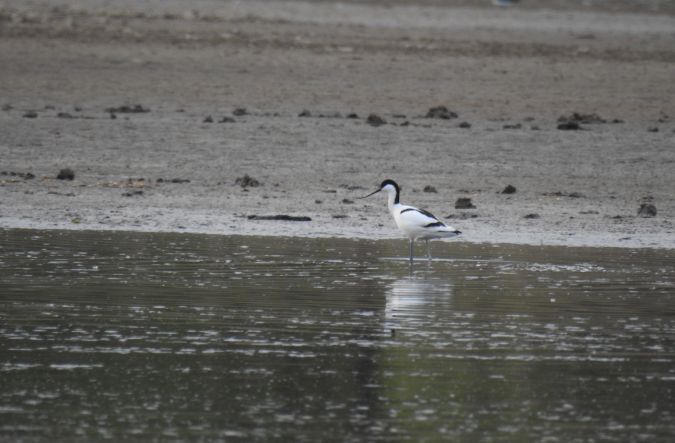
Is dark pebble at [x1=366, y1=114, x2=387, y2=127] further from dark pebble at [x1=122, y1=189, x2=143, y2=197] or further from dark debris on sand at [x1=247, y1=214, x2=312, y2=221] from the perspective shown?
dark debris on sand at [x1=247, y1=214, x2=312, y2=221]

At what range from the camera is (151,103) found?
73.7 ft

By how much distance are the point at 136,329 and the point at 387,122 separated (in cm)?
1191

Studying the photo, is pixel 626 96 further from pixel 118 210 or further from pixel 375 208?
pixel 118 210

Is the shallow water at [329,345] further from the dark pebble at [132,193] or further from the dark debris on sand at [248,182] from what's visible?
the dark debris on sand at [248,182]

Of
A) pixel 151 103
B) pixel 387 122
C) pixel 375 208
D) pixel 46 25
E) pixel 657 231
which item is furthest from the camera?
pixel 46 25

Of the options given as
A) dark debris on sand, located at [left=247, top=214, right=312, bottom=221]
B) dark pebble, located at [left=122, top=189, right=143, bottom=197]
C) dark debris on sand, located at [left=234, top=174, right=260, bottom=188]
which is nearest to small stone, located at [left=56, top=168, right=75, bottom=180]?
dark pebble, located at [left=122, top=189, right=143, bottom=197]

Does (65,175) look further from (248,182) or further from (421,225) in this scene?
(421,225)

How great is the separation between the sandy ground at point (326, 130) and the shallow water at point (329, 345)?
2.20 m

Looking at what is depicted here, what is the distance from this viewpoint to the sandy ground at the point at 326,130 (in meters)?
15.7

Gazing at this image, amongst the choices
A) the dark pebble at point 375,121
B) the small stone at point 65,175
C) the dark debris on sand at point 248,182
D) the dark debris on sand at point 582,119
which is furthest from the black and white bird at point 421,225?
the dark debris on sand at point 582,119

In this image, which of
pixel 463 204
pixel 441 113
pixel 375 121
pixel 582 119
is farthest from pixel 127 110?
pixel 463 204

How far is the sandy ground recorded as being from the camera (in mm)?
15711

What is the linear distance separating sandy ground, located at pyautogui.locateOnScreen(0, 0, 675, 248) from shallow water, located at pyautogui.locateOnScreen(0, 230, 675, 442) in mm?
2201

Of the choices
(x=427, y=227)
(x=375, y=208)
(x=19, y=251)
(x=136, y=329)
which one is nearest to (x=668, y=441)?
(x=136, y=329)
